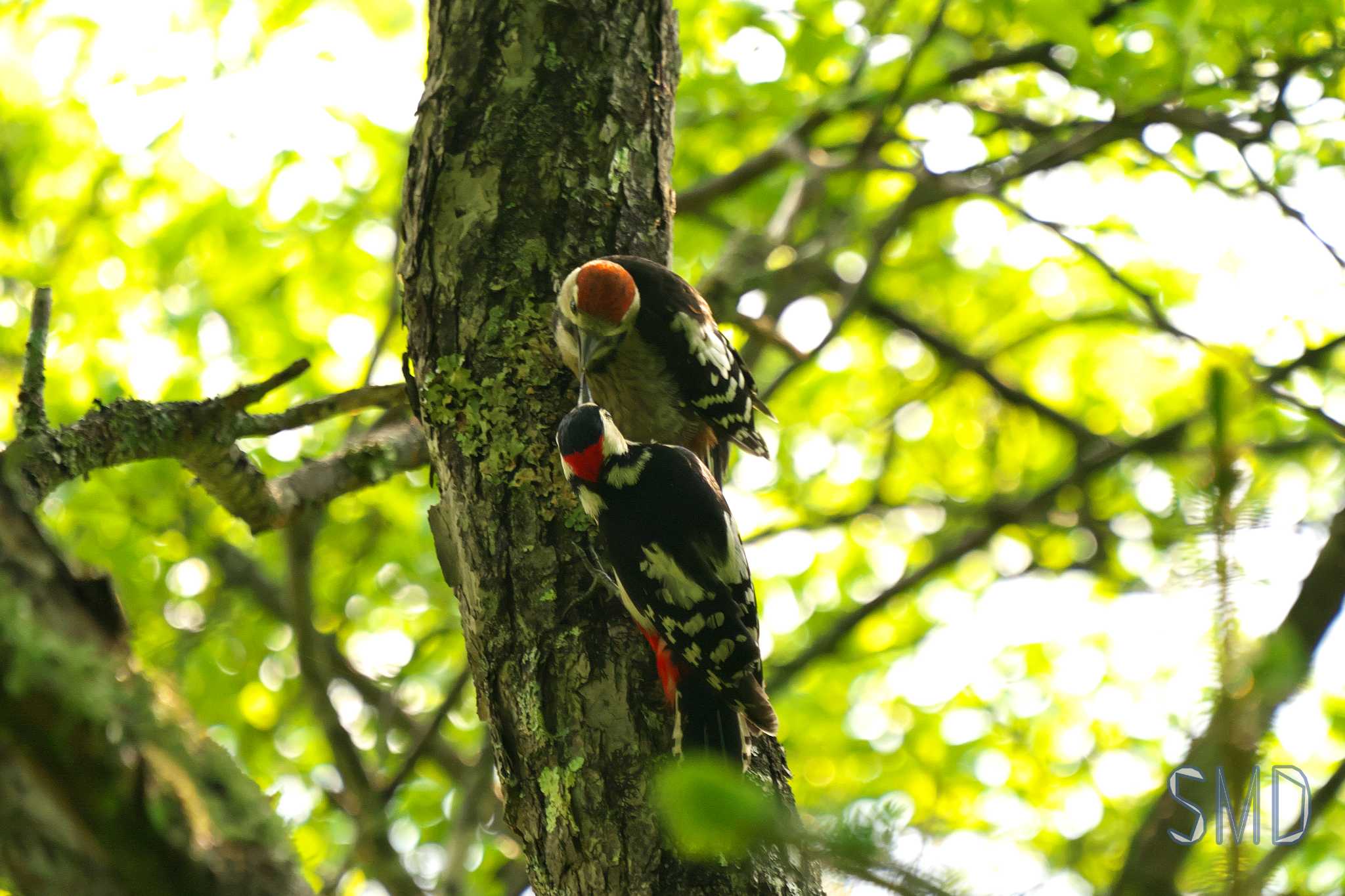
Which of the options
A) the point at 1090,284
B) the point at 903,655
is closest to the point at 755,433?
the point at 903,655

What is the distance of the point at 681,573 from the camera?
8.05ft

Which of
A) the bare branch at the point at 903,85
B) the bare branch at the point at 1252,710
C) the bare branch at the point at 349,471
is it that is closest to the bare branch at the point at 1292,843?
the bare branch at the point at 1252,710

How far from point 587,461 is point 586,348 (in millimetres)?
463

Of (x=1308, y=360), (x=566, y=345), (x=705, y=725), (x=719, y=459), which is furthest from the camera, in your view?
(x=1308, y=360)

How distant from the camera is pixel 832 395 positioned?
276 inches

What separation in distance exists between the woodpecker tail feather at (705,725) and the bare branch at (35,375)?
135 cm

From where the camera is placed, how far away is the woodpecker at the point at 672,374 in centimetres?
300

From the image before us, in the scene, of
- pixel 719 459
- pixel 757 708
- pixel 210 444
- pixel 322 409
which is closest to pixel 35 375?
pixel 210 444

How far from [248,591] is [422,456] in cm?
275

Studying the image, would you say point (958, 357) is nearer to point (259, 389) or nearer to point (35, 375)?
point (259, 389)

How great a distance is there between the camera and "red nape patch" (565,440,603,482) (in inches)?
92.1

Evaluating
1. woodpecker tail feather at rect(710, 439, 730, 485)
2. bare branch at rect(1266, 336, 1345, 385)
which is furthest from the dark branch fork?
bare branch at rect(1266, 336, 1345, 385)

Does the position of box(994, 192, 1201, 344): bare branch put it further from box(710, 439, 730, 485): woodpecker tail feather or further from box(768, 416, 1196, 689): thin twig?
box(710, 439, 730, 485): woodpecker tail feather

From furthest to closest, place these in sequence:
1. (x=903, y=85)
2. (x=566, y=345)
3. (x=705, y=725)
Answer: (x=903, y=85)
(x=566, y=345)
(x=705, y=725)
